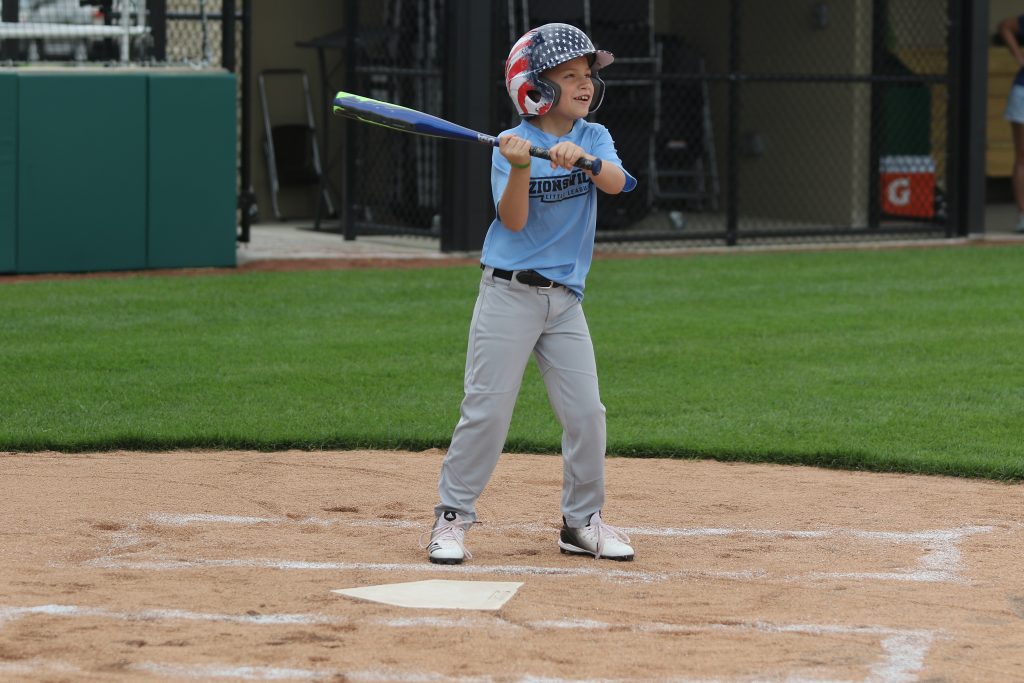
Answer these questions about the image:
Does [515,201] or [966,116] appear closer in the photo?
[515,201]

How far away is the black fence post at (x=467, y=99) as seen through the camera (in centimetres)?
1320

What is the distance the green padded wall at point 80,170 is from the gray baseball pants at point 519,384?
787 centimetres

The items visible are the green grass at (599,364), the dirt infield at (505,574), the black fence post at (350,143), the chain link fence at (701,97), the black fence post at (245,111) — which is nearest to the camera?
the dirt infield at (505,574)

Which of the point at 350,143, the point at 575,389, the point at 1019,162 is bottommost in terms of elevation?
the point at 575,389

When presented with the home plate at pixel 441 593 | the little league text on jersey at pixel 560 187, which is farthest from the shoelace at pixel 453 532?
the little league text on jersey at pixel 560 187

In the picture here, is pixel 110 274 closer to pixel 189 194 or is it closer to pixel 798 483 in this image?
pixel 189 194

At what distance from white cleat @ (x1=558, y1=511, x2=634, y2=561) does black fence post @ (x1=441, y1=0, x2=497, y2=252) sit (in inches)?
327

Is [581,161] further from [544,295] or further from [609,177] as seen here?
[544,295]

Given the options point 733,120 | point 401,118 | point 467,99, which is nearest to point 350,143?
point 467,99

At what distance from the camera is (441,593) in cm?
455

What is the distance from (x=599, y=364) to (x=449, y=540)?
4008 mm

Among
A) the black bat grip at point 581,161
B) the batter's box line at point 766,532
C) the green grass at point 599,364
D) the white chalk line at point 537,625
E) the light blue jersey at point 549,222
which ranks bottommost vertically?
the white chalk line at point 537,625

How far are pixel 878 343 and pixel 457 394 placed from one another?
2.93 metres

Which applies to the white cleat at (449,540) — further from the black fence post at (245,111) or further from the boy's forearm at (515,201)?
the black fence post at (245,111)
